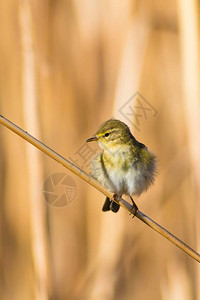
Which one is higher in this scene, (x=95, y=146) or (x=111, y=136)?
(x=111, y=136)

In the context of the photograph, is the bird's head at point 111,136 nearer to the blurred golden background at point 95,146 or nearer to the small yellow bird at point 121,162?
the small yellow bird at point 121,162

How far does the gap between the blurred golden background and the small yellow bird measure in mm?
264

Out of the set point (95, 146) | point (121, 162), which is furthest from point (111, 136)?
point (95, 146)

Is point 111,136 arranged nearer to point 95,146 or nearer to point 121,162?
point 121,162

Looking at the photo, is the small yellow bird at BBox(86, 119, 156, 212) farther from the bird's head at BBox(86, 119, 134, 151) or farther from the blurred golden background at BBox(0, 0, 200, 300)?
the blurred golden background at BBox(0, 0, 200, 300)

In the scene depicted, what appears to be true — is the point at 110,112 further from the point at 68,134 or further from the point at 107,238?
the point at 107,238

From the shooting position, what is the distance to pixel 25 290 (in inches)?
93.0

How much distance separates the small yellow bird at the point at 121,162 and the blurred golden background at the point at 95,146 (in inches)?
10.4

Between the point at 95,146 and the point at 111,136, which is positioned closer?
the point at 111,136

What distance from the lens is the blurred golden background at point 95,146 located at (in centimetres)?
219

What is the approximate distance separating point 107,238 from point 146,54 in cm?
111

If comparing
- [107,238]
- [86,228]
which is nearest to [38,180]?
[107,238]

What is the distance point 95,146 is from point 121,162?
0.71m

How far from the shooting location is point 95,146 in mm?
2496
